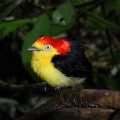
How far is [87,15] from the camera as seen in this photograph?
9.80 feet

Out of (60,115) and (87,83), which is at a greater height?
(87,83)

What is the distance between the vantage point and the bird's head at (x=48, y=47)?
6.93 ft

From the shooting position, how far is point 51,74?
6.82 ft

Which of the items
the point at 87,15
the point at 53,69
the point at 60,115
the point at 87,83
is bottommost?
the point at 60,115

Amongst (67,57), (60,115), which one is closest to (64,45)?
(67,57)

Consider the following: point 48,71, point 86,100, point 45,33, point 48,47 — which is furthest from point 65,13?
point 86,100

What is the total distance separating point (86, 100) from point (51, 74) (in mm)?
337

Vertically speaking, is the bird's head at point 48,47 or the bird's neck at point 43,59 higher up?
the bird's head at point 48,47

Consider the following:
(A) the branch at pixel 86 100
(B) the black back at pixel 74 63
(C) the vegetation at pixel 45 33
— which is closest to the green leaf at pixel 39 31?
(C) the vegetation at pixel 45 33

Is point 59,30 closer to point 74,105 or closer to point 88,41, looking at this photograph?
point 74,105

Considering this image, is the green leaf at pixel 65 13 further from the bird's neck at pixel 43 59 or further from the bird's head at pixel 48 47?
the bird's neck at pixel 43 59

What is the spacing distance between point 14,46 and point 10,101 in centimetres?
84

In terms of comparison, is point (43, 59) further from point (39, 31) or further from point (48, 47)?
point (39, 31)

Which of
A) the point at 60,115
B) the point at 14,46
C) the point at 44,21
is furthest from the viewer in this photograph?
the point at 14,46
